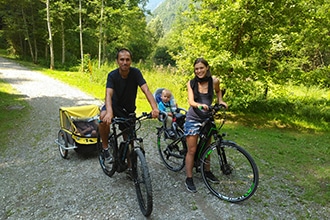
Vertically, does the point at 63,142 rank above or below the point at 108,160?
below

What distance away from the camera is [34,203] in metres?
3.94

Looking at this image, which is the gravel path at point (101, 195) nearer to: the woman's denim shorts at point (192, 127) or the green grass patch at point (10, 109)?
the woman's denim shorts at point (192, 127)

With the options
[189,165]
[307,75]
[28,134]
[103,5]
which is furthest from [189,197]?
[103,5]

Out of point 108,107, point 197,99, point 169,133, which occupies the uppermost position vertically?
point 197,99

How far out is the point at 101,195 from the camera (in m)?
3.95

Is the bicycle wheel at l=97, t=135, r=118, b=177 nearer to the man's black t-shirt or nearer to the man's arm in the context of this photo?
the man's black t-shirt

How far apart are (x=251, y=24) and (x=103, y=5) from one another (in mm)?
12577

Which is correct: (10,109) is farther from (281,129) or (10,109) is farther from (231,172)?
(281,129)

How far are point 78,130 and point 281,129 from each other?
7.40 meters

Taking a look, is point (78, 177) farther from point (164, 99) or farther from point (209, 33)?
point (209, 33)

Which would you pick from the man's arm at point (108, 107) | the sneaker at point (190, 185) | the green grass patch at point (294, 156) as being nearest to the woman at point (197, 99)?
the sneaker at point (190, 185)

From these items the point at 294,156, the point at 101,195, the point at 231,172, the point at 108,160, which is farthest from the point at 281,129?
the point at 101,195

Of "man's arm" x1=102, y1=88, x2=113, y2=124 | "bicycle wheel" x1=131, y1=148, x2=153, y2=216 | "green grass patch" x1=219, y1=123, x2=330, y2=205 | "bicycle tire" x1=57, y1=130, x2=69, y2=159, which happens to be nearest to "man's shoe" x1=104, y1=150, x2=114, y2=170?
"bicycle wheel" x1=131, y1=148, x2=153, y2=216

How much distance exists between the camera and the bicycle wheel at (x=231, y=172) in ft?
11.5
